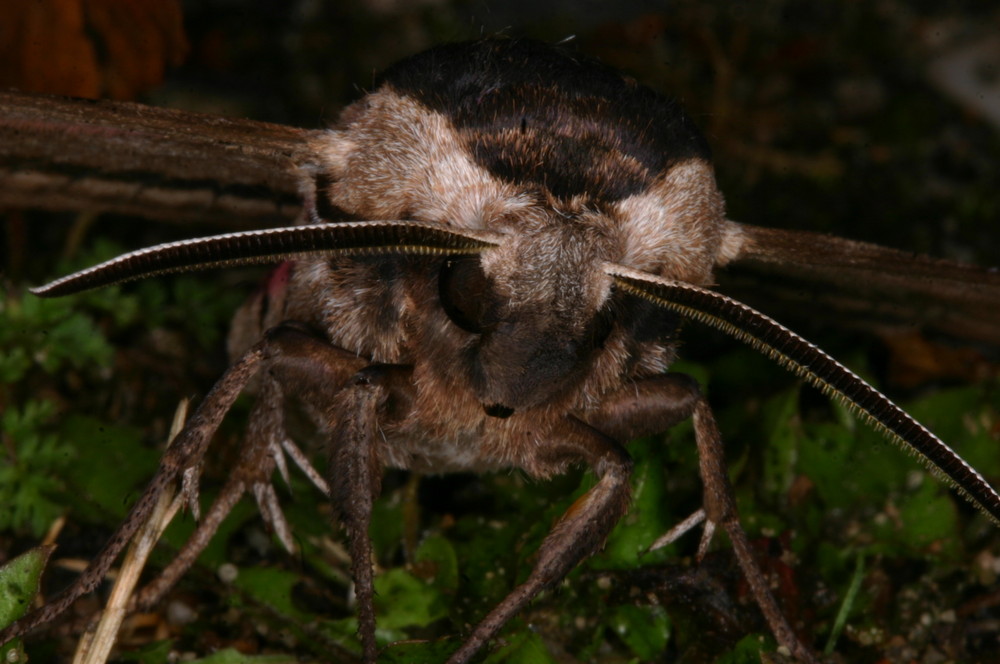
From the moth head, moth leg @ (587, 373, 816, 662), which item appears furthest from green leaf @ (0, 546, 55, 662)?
moth leg @ (587, 373, 816, 662)

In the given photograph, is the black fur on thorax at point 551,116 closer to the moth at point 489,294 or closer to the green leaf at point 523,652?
the moth at point 489,294

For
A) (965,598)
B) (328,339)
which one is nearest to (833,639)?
(965,598)

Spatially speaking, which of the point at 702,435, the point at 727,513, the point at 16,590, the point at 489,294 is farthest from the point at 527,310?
the point at 16,590

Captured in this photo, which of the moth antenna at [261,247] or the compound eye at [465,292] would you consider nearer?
the moth antenna at [261,247]

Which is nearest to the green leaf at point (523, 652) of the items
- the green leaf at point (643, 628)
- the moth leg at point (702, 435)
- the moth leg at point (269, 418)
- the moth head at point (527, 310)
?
the green leaf at point (643, 628)

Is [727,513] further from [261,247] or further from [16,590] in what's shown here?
[16,590]

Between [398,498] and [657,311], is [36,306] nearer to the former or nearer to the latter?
[398,498]
